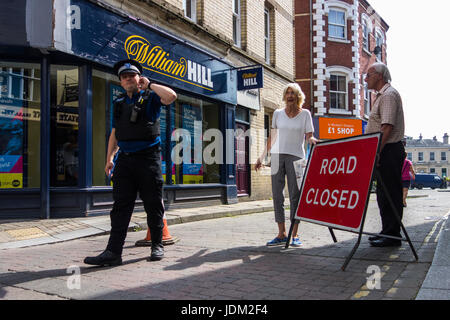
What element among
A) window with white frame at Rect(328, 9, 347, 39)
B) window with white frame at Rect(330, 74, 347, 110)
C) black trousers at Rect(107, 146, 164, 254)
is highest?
window with white frame at Rect(328, 9, 347, 39)

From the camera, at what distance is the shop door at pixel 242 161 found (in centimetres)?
1285

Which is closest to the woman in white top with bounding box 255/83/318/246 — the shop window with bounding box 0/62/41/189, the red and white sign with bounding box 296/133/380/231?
the red and white sign with bounding box 296/133/380/231

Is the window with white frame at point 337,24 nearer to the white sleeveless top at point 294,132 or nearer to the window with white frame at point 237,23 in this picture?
the window with white frame at point 237,23

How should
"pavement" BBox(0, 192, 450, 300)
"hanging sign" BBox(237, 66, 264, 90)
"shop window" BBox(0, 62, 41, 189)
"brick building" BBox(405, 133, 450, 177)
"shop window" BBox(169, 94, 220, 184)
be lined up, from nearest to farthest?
"pavement" BBox(0, 192, 450, 300) → "shop window" BBox(0, 62, 41, 189) → "shop window" BBox(169, 94, 220, 184) → "hanging sign" BBox(237, 66, 264, 90) → "brick building" BBox(405, 133, 450, 177)

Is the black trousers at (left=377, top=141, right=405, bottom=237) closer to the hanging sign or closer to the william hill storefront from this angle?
the william hill storefront

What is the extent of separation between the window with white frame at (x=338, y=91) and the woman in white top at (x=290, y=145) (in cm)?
1790

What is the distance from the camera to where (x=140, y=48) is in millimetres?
8805

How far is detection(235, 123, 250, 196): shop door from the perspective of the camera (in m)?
12.9

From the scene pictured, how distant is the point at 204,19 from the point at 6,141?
628 centimetres

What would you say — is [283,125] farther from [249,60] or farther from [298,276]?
[249,60]

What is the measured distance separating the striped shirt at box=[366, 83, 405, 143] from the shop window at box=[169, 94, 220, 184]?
20.5 feet

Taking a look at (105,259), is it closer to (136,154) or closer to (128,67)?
(136,154)

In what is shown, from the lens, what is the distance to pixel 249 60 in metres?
13.4

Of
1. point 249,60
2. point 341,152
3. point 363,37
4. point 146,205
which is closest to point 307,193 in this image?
point 341,152
